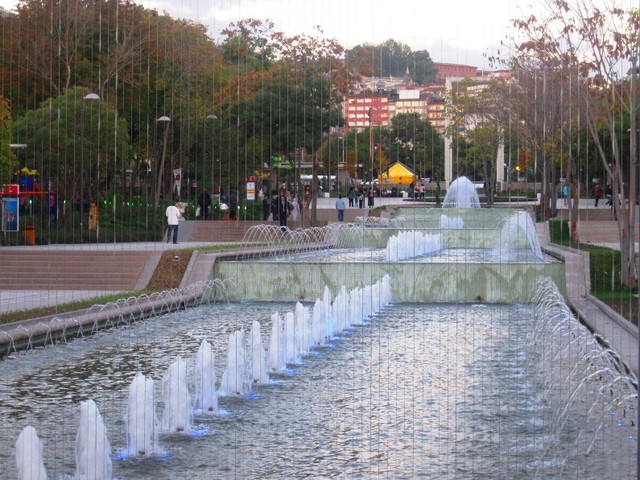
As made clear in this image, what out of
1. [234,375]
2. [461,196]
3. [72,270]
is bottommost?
[234,375]

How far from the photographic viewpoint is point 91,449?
9.11 m

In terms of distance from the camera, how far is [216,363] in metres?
14.9

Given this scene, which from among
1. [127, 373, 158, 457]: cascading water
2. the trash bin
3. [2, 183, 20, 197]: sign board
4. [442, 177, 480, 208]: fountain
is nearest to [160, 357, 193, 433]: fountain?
[127, 373, 158, 457]: cascading water

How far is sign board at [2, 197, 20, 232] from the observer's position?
108ft

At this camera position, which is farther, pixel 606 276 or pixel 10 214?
pixel 10 214

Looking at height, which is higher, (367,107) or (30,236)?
(367,107)

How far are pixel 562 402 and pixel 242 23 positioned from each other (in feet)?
138

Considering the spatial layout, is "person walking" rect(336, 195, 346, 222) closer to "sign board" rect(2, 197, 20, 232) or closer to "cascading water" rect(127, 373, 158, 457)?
"sign board" rect(2, 197, 20, 232)

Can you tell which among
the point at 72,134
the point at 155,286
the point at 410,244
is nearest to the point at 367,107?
the point at 72,134

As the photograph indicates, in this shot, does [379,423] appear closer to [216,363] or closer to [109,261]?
[216,363]

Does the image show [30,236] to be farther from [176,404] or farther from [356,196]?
[356,196]

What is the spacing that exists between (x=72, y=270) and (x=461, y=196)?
3470 centimetres

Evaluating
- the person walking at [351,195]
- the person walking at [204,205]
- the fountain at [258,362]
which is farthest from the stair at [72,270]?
the person walking at [351,195]

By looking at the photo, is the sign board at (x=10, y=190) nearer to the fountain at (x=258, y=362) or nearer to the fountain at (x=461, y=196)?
the fountain at (x=258, y=362)
